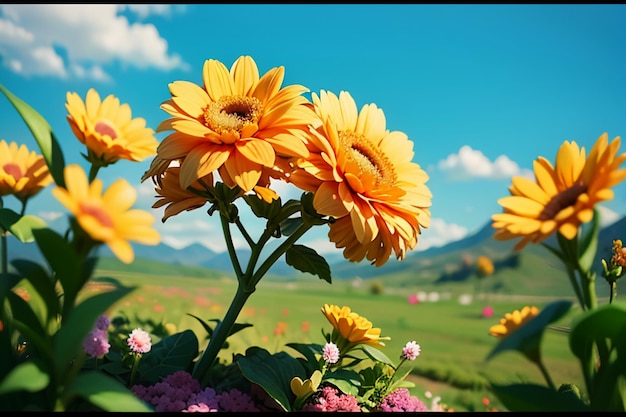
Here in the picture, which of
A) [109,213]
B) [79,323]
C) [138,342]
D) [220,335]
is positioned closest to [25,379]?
[79,323]

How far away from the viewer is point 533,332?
2.02 feet

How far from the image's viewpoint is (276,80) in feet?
3.18

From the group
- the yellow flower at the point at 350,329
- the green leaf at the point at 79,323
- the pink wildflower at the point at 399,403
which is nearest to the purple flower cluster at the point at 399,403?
the pink wildflower at the point at 399,403

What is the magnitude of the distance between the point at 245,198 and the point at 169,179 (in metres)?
0.14

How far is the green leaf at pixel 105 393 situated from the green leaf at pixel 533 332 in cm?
39

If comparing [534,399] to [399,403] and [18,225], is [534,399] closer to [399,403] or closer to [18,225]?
[399,403]

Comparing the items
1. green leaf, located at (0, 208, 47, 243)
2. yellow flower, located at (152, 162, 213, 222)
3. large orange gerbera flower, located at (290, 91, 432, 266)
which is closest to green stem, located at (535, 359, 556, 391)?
large orange gerbera flower, located at (290, 91, 432, 266)

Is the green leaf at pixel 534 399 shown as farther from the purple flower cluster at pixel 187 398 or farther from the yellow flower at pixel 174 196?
the yellow flower at pixel 174 196

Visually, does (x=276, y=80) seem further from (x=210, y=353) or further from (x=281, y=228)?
(x=210, y=353)

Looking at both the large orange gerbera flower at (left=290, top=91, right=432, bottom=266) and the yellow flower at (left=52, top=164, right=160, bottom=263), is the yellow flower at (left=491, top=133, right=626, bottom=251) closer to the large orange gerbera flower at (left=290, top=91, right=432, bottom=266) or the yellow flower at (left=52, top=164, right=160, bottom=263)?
the large orange gerbera flower at (left=290, top=91, right=432, bottom=266)

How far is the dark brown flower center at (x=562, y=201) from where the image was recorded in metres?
0.70

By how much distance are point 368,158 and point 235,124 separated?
243 millimetres

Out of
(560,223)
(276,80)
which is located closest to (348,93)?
(276,80)

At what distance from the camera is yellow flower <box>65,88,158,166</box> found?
793 mm
